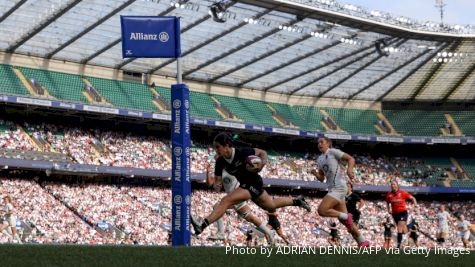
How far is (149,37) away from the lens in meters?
16.8

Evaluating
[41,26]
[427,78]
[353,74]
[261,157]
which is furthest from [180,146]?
[427,78]

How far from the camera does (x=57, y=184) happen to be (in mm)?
39281

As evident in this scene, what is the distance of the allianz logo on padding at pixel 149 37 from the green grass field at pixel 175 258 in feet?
23.0

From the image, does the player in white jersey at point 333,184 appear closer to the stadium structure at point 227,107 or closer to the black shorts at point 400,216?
the black shorts at point 400,216

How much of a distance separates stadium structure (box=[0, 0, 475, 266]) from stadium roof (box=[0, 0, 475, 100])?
0.12m

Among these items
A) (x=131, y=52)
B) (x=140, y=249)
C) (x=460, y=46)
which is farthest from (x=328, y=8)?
(x=140, y=249)

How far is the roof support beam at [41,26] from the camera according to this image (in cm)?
3678

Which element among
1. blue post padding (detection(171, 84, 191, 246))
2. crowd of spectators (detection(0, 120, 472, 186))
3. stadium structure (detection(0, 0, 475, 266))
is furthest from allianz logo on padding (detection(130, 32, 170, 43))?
crowd of spectators (detection(0, 120, 472, 186))

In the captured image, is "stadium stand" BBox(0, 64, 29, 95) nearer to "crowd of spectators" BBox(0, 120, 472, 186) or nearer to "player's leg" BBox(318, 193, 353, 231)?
"crowd of spectators" BBox(0, 120, 472, 186)

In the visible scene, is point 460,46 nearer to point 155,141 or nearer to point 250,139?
point 250,139

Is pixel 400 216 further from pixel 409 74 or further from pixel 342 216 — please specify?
pixel 409 74

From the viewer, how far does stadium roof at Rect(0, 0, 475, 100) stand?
39.0 m

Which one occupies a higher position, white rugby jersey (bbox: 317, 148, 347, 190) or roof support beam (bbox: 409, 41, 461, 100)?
white rugby jersey (bbox: 317, 148, 347, 190)

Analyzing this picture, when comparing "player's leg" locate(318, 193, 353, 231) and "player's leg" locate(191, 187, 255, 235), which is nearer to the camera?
"player's leg" locate(191, 187, 255, 235)
